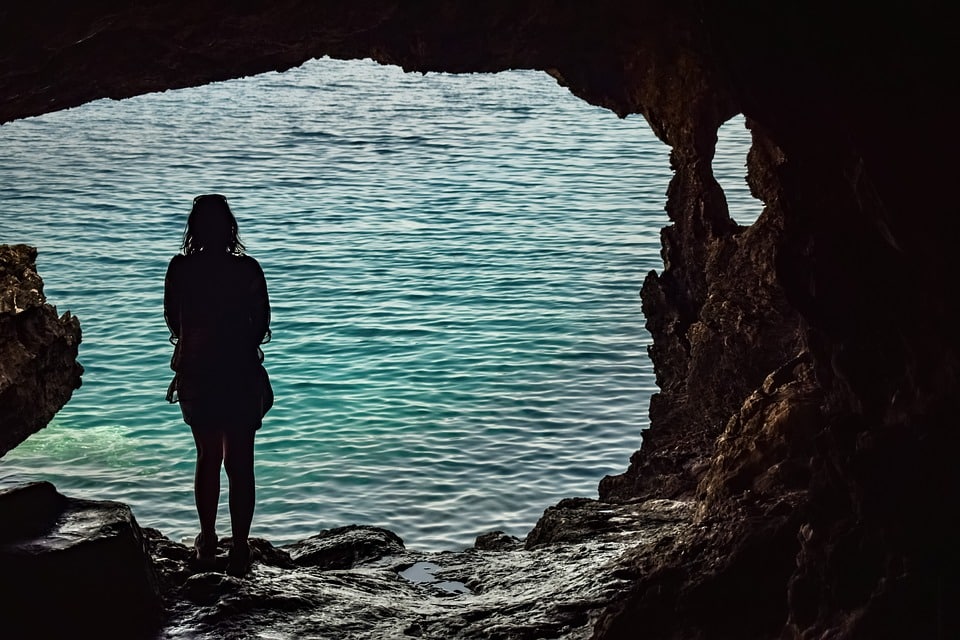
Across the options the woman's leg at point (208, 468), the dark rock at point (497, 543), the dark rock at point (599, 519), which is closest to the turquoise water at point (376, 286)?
the dark rock at point (497, 543)

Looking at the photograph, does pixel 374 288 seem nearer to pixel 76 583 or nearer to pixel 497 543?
pixel 497 543

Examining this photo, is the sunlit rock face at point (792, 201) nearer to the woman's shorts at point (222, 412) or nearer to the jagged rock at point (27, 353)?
the woman's shorts at point (222, 412)

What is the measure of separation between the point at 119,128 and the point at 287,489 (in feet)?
95.4

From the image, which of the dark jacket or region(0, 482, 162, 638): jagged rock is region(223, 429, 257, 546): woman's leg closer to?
the dark jacket

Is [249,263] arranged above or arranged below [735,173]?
below

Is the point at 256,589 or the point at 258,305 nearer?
the point at 258,305

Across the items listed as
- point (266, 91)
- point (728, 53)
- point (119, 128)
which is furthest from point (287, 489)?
point (266, 91)

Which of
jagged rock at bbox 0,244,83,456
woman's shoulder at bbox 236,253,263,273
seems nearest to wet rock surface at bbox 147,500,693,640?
woman's shoulder at bbox 236,253,263,273

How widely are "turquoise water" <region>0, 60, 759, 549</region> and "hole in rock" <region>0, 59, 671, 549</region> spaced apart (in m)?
0.08

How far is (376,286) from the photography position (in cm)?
2748

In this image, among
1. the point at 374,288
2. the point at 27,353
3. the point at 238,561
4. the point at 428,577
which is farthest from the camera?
the point at 374,288

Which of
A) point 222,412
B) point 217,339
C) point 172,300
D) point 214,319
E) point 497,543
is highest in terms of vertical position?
point 172,300

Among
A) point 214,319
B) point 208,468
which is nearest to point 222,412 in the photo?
point 208,468

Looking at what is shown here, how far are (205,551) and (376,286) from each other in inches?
795
